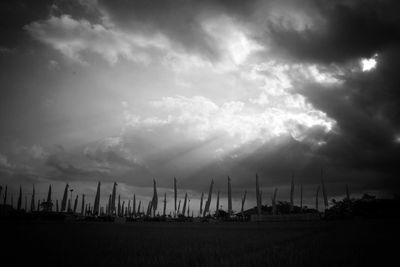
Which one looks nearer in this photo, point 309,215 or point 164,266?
point 164,266

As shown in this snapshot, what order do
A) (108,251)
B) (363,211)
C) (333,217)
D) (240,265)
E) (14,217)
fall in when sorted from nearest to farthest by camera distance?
(240,265) < (108,251) < (14,217) < (333,217) < (363,211)

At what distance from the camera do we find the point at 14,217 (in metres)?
42.3

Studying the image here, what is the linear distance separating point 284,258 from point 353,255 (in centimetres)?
274

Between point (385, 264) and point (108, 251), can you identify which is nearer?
point (385, 264)

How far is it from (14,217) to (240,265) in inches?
1813

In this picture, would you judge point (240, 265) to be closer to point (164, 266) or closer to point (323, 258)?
point (164, 266)

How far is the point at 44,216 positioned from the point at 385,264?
49035mm

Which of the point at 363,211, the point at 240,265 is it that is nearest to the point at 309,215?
the point at 363,211

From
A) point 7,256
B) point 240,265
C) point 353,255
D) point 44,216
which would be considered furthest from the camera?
point 44,216

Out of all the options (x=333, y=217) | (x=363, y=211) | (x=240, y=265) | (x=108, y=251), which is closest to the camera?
(x=240, y=265)

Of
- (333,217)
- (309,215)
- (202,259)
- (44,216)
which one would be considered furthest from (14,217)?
(333,217)

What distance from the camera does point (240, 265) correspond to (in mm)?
7797

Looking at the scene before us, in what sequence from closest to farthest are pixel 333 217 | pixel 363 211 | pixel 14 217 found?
pixel 14 217 → pixel 333 217 → pixel 363 211

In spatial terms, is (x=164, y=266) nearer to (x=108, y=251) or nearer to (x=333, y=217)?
(x=108, y=251)
